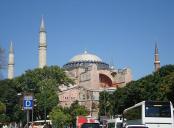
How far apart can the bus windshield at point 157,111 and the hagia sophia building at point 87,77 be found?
6606 cm

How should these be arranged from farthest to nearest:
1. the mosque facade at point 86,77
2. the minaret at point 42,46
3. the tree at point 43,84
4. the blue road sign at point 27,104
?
the mosque facade at point 86,77 → the minaret at point 42,46 → the tree at point 43,84 → the blue road sign at point 27,104

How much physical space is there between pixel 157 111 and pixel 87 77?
277ft

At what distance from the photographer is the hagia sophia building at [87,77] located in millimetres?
96312

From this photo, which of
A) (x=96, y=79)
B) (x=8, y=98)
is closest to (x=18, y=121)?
(x=8, y=98)

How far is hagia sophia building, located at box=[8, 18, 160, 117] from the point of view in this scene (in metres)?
96.3

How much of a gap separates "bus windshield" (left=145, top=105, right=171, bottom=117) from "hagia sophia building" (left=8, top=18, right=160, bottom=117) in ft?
217

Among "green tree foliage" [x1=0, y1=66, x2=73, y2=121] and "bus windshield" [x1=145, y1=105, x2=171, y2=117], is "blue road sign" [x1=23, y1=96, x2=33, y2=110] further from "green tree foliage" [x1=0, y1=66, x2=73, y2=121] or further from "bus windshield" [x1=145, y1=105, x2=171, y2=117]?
"green tree foliage" [x1=0, y1=66, x2=73, y2=121]

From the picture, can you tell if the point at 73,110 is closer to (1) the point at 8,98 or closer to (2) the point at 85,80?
(1) the point at 8,98

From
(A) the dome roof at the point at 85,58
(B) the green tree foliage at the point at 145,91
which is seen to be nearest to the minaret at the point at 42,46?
(B) the green tree foliage at the point at 145,91

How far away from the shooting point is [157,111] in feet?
91.9

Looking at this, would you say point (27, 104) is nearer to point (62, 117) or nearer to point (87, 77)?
point (62, 117)

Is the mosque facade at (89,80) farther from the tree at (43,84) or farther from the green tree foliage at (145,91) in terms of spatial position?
the green tree foliage at (145,91)

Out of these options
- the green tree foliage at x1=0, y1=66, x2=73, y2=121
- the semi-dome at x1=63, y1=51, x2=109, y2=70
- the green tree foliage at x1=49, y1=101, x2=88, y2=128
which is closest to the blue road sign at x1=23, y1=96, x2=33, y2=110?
the green tree foliage at x1=49, y1=101, x2=88, y2=128

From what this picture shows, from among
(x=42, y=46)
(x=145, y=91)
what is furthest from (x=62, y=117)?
(x=42, y=46)
